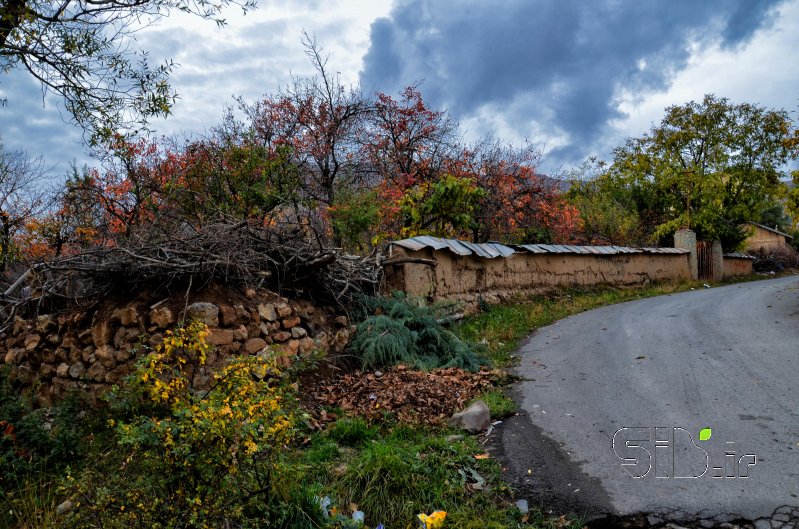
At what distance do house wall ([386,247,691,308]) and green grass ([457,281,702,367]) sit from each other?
34cm

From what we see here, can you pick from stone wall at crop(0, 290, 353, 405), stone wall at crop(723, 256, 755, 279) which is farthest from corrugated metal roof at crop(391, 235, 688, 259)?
stone wall at crop(723, 256, 755, 279)

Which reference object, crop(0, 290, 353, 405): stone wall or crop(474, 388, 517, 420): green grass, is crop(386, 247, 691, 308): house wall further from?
crop(474, 388, 517, 420): green grass

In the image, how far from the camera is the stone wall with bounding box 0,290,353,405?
5699 millimetres

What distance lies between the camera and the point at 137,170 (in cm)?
1347

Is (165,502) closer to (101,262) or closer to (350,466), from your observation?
(350,466)

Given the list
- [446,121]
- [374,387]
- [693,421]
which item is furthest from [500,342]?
[446,121]

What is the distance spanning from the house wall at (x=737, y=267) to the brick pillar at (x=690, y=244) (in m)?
3.67

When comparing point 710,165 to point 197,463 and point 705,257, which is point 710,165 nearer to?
point 705,257

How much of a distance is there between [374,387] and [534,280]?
774 centimetres

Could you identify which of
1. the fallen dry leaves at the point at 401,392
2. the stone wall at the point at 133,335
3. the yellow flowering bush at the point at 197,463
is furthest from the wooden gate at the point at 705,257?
the yellow flowering bush at the point at 197,463

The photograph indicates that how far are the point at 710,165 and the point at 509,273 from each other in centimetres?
1845

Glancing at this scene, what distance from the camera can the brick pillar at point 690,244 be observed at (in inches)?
819

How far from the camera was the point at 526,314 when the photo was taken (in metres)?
10.5

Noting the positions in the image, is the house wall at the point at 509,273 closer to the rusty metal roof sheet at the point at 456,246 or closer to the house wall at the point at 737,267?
the rusty metal roof sheet at the point at 456,246
